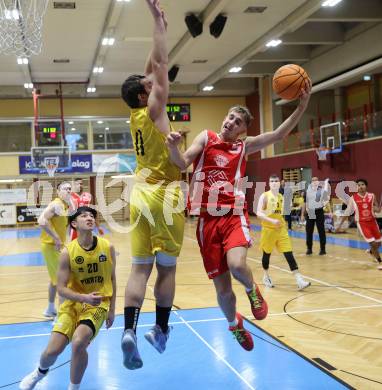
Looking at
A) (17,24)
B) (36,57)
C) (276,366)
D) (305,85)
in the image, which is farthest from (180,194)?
(36,57)

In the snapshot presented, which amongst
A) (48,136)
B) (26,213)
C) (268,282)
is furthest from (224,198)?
(26,213)

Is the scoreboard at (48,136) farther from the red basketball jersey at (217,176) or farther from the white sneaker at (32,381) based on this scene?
the red basketball jersey at (217,176)

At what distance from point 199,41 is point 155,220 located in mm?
14400

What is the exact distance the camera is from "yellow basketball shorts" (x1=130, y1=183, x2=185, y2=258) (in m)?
3.54

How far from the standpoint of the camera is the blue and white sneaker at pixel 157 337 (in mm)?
3633

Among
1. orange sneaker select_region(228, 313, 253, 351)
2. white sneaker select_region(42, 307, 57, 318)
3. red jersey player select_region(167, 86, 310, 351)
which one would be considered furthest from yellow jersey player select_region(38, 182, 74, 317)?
orange sneaker select_region(228, 313, 253, 351)

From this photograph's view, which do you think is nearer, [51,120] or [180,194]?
[180,194]

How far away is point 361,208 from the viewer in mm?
10781

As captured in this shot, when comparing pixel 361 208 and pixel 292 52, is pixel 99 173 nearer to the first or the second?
pixel 292 52

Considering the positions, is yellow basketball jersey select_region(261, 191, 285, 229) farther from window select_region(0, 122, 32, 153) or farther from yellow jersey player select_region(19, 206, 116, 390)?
window select_region(0, 122, 32, 153)

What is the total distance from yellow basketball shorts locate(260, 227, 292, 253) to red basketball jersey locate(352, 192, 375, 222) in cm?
302

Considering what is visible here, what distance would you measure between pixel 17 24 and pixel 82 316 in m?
6.63

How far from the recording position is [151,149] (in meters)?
3.58

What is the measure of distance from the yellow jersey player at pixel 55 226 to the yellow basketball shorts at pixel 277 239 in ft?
10.9
